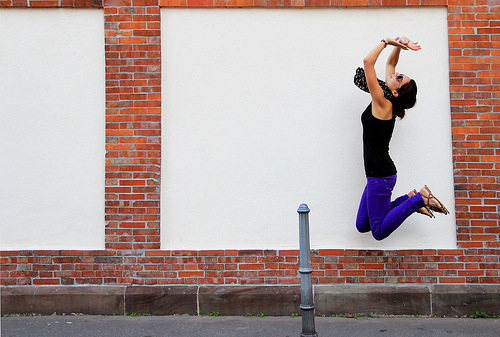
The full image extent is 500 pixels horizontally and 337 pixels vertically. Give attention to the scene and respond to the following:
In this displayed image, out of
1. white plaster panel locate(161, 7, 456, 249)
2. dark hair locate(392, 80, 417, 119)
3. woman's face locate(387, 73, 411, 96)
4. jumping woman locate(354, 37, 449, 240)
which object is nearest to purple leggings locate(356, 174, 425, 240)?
jumping woman locate(354, 37, 449, 240)

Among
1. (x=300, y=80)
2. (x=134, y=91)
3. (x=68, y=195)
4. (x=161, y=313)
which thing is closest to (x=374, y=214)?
(x=300, y=80)

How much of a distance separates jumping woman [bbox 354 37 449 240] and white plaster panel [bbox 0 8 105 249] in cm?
265

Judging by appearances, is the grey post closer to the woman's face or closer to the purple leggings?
the purple leggings

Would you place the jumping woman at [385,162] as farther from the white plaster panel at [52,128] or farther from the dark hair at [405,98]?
the white plaster panel at [52,128]

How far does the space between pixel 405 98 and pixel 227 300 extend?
8.40ft

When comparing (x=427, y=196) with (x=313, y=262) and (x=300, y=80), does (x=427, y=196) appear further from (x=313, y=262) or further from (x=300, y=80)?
(x=300, y=80)

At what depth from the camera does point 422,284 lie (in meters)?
4.58

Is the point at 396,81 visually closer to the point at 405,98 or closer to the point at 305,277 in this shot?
the point at 405,98

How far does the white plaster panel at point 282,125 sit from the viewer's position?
4.71m

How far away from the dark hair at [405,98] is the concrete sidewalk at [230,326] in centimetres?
197

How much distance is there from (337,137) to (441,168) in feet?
3.56

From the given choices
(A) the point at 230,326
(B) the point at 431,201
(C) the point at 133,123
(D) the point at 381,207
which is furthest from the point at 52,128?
(B) the point at 431,201

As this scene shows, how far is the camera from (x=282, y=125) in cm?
475

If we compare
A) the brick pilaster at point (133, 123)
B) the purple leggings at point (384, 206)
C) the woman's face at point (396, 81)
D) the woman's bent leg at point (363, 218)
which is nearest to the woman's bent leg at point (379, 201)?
the purple leggings at point (384, 206)
